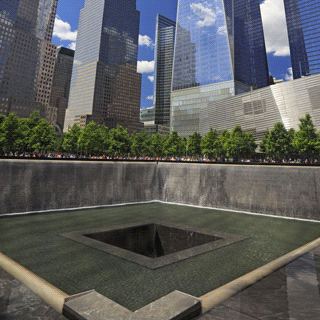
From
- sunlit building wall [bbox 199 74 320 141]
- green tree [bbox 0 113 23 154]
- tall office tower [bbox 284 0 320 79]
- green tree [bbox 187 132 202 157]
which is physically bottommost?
green tree [bbox 0 113 23 154]

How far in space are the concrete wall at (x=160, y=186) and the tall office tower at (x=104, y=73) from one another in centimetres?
15786

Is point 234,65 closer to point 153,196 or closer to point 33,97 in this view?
point 153,196

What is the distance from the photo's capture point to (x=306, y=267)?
6230 millimetres

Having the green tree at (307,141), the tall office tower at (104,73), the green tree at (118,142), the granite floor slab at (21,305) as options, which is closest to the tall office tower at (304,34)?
the green tree at (307,141)

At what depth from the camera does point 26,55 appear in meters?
150

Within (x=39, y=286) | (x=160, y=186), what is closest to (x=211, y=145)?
(x=160, y=186)

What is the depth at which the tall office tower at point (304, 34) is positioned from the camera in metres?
139

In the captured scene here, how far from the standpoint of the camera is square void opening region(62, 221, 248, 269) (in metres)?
10.4

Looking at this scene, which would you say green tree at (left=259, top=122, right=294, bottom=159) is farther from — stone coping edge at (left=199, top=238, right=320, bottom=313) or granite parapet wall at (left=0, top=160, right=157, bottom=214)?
stone coping edge at (left=199, top=238, right=320, bottom=313)

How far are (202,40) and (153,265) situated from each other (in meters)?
132

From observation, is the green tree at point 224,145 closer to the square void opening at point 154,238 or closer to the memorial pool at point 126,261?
the memorial pool at point 126,261

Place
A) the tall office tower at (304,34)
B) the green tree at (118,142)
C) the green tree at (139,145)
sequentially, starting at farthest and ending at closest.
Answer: the tall office tower at (304,34)
the green tree at (139,145)
the green tree at (118,142)

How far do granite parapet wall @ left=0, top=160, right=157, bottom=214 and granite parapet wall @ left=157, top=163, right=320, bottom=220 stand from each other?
3.06 m

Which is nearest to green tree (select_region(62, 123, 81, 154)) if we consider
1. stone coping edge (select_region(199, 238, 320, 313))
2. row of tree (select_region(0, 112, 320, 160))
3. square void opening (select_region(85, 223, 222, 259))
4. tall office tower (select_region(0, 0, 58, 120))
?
row of tree (select_region(0, 112, 320, 160))
